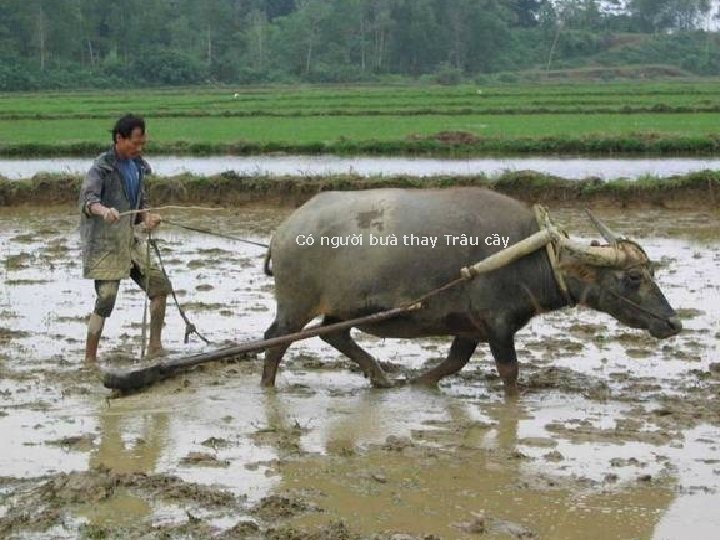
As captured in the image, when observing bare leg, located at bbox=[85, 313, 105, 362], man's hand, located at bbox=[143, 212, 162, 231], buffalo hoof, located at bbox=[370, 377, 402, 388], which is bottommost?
buffalo hoof, located at bbox=[370, 377, 402, 388]

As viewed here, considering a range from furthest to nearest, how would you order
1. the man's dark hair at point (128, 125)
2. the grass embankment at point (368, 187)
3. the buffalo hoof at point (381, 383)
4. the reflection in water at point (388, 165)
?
the reflection in water at point (388, 165), the grass embankment at point (368, 187), the man's dark hair at point (128, 125), the buffalo hoof at point (381, 383)

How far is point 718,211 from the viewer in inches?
498

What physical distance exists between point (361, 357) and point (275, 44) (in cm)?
5278

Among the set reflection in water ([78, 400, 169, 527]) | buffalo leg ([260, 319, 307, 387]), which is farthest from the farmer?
reflection in water ([78, 400, 169, 527])

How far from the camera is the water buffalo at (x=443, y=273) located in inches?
226

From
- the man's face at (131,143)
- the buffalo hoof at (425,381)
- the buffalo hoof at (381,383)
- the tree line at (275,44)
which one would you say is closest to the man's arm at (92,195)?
the man's face at (131,143)

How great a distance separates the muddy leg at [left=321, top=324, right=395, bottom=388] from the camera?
602 centimetres

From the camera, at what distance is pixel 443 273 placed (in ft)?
19.2

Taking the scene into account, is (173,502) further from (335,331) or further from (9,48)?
(9,48)

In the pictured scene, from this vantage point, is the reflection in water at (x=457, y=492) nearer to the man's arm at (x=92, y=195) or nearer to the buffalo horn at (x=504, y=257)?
the buffalo horn at (x=504, y=257)

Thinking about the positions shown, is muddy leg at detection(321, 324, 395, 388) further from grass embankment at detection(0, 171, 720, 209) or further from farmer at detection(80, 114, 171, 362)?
grass embankment at detection(0, 171, 720, 209)

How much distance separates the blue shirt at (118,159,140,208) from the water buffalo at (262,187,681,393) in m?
0.88

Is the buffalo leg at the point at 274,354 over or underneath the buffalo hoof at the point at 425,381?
over

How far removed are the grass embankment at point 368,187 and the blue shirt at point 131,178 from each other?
6.56m
